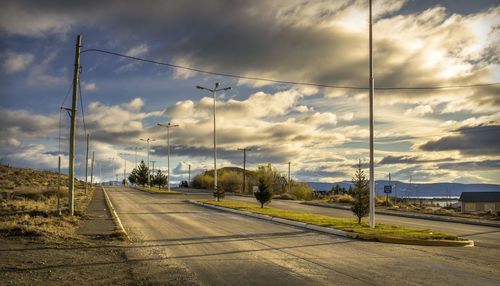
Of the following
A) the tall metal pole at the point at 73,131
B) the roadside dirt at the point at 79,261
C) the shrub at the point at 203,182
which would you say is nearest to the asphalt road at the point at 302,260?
the roadside dirt at the point at 79,261

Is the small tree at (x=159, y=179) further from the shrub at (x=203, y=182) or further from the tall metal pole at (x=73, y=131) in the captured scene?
the tall metal pole at (x=73, y=131)

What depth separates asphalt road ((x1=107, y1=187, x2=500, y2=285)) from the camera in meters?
7.06

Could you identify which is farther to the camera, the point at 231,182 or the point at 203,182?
the point at 203,182

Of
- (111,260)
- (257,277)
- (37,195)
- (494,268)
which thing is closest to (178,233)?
(111,260)

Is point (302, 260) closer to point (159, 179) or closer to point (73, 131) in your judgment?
point (73, 131)

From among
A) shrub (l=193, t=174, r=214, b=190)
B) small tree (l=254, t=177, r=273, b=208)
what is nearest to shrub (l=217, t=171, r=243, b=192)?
shrub (l=193, t=174, r=214, b=190)

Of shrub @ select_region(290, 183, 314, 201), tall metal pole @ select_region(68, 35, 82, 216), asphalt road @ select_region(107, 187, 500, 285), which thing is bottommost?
shrub @ select_region(290, 183, 314, 201)

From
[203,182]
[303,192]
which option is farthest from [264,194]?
[203,182]

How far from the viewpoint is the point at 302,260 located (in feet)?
28.6

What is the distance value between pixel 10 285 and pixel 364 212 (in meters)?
13.9

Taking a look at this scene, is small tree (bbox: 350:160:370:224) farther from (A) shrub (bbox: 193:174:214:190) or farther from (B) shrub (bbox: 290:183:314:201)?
(A) shrub (bbox: 193:174:214:190)

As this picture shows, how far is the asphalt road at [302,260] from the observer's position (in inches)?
278

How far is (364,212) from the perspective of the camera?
1656 cm

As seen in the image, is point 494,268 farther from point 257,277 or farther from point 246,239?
point 246,239
